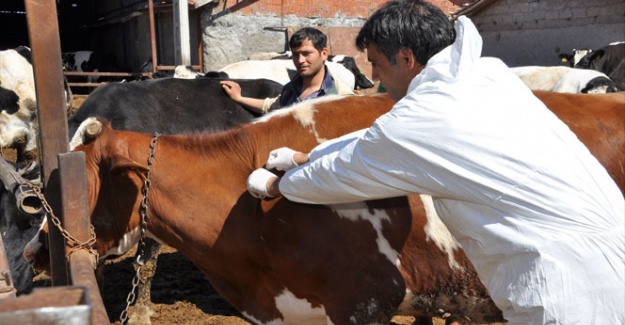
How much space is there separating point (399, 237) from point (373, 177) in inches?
33.4

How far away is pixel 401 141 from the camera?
187cm

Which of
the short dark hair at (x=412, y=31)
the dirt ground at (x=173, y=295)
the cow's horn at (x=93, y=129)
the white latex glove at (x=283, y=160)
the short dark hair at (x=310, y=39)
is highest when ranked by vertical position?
the short dark hair at (x=412, y=31)

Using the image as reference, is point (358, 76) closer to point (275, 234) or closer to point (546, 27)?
point (546, 27)

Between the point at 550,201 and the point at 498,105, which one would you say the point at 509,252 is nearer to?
the point at 550,201

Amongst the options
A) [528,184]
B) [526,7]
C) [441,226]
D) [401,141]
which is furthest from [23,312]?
[526,7]

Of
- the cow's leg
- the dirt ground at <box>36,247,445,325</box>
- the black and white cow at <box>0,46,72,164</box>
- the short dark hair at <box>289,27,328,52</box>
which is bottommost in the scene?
the dirt ground at <box>36,247,445,325</box>

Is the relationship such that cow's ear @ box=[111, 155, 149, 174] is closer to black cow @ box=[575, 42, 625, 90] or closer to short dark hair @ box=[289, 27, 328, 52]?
short dark hair @ box=[289, 27, 328, 52]

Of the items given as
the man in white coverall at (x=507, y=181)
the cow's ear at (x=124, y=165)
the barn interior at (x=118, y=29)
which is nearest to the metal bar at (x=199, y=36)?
the barn interior at (x=118, y=29)

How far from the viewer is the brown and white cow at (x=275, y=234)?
8.94 feet

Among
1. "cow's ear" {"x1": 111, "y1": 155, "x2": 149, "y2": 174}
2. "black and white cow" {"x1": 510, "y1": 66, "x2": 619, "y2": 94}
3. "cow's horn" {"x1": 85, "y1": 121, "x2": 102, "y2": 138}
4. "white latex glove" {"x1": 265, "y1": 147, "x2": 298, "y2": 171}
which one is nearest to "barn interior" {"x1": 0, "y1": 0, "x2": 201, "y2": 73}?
"black and white cow" {"x1": 510, "y1": 66, "x2": 619, "y2": 94}

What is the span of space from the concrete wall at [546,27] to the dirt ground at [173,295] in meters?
11.8

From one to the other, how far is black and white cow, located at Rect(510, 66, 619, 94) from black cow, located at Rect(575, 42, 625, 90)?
319cm

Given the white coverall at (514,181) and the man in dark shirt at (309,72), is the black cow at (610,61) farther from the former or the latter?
the white coverall at (514,181)

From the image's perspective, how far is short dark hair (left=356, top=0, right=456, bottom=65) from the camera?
215 cm
